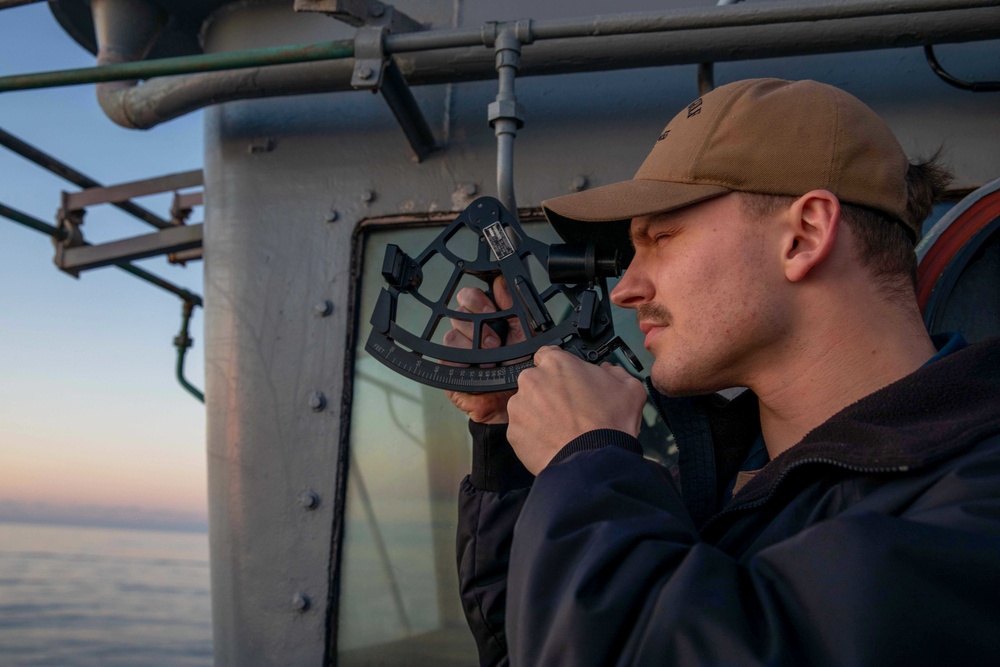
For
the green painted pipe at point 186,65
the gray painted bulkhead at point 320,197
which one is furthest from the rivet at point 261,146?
the green painted pipe at point 186,65

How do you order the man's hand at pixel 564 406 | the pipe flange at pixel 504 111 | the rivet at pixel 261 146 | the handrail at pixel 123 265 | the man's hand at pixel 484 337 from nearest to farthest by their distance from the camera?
the man's hand at pixel 564 406, the man's hand at pixel 484 337, the pipe flange at pixel 504 111, the rivet at pixel 261 146, the handrail at pixel 123 265

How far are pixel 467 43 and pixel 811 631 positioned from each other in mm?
1345

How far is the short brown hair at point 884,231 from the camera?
1242 millimetres

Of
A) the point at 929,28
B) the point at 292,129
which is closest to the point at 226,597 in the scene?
the point at 292,129

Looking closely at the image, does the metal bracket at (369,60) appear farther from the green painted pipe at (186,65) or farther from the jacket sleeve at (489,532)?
the jacket sleeve at (489,532)

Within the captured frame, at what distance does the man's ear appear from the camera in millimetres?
1209

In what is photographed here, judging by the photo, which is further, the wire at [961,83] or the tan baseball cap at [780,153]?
the wire at [961,83]

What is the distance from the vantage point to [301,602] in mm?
1927

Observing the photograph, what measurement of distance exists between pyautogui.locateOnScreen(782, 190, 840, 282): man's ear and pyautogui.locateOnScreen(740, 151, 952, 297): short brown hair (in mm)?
Answer: 24

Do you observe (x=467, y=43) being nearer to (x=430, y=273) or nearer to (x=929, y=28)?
(x=430, y=273)

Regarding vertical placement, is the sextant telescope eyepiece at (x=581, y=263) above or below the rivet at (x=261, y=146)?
below

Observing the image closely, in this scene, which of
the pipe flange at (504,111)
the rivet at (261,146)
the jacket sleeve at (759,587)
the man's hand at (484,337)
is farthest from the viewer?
the rivet at (261,146)

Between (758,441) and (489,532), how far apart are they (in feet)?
1.47

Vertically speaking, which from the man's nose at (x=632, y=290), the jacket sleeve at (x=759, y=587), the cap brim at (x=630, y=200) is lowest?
the jacket sleeve at (x=759, y=587)
